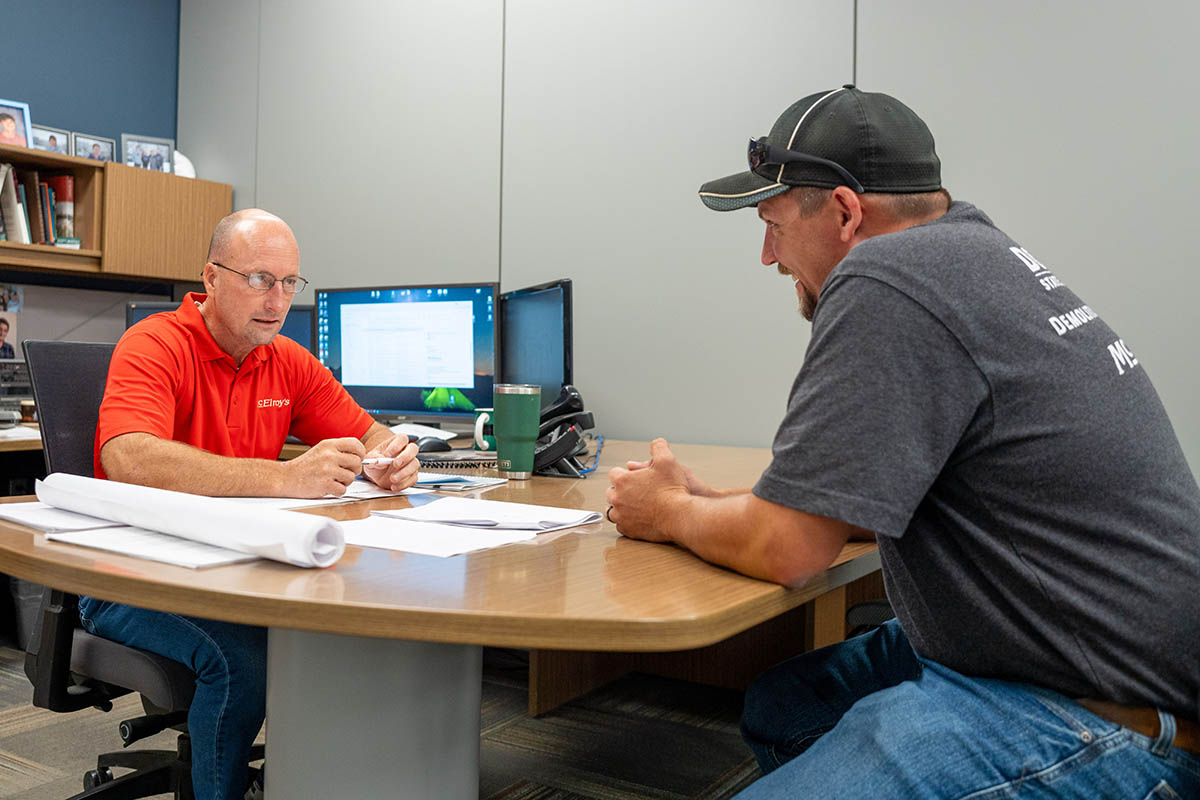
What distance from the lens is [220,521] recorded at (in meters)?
0.97

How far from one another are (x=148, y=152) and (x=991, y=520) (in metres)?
4.00

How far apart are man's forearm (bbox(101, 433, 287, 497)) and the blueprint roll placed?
0.97ft

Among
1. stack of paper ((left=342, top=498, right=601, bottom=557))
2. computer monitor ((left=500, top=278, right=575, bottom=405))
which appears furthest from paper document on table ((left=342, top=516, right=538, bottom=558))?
computer monitor ((left=500, top=278, right=575, bottom=405))

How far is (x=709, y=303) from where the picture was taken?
2.96 metres

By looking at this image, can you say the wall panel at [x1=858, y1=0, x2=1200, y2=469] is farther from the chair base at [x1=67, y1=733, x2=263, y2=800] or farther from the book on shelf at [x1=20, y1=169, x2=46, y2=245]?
the book on shelf at [x1=20, y1=169, x2=46, y2=245]

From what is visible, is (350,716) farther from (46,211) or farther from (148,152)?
(148,152)

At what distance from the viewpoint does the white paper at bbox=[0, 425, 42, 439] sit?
2775 millimetres

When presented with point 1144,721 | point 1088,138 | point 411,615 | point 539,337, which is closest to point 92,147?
point 539,337

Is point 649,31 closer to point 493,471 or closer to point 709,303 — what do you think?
point 709,303

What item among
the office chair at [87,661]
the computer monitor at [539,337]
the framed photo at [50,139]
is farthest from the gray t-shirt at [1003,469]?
the framed photo at [50,139]

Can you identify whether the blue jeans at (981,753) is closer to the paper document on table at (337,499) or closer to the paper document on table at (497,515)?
the paper document on table at (497,515)

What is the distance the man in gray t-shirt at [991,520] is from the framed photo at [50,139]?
3.69m

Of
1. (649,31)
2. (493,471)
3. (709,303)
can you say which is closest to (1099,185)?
(709,303)

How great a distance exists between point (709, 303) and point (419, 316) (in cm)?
89
